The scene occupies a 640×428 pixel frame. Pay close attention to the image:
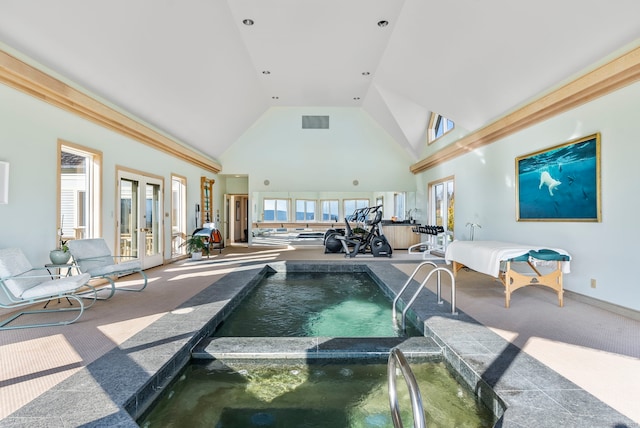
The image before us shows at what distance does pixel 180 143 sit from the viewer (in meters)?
8.09

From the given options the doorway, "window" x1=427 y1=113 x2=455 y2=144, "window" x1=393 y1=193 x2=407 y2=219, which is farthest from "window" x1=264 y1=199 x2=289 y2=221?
"window" x1=427 y1=113 x2=455 y2=144

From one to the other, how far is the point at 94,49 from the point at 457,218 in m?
7.60

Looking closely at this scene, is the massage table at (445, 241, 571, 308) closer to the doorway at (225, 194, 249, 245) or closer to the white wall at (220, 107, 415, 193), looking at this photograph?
the white wall at (220, 107, 415, 193)

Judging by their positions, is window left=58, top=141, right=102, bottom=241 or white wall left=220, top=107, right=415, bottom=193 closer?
window left=58, top=141, right=102, bottom=241

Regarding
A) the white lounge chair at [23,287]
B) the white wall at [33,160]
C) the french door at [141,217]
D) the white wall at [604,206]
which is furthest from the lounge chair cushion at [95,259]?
the white wall at [604,206]

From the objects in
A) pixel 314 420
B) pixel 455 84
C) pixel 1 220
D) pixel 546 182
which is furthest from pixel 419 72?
pixel 1 220

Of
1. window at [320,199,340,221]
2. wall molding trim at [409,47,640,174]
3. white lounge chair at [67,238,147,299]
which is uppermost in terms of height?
wall molding trim at [409,47,640,174]

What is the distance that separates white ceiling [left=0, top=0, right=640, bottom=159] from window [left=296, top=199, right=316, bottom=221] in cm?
378

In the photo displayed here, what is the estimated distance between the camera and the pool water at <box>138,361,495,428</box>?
6.84 ft

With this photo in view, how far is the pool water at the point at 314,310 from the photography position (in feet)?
12.1

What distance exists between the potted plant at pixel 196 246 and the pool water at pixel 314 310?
2.72 m

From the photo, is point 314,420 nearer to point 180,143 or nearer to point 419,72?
point 419,72

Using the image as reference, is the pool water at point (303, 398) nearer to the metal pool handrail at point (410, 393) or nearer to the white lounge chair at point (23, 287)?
the metal pool handrail at point (410, 393)

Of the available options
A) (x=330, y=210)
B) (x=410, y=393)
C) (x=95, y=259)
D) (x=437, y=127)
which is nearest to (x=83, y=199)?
(x=95, y=259)
